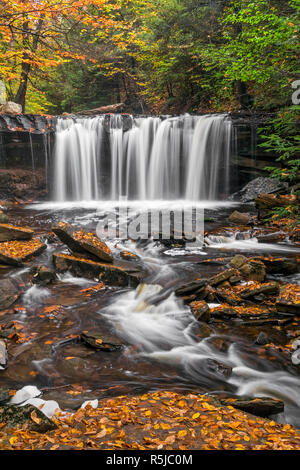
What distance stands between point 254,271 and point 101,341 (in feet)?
11.6

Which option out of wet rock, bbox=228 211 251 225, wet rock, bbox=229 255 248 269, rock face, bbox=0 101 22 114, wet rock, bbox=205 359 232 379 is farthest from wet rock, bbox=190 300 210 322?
rock face, bbox=0 101 22 114

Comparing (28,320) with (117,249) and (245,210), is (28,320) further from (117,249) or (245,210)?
(245,210)

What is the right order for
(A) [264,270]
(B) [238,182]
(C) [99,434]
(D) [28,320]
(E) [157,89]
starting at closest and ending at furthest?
(C) [99,434] → (D) [28,320] → (A) [264,270] → (B) [238,182] → (E) [157,89]

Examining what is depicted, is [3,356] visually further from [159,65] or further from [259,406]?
[159,65]

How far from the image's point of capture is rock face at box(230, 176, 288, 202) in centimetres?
1268

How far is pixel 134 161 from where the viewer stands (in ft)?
51.3

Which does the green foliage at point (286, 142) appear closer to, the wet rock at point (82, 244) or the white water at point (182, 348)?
the white water at point (182, 348)

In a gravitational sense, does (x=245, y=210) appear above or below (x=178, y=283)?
above

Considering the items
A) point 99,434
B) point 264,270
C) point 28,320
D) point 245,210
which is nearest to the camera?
point 99,434

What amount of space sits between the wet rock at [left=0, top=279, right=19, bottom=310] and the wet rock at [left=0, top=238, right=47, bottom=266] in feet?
3.16

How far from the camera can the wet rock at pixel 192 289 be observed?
613 centimetres

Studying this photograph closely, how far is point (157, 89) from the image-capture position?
20.6 meters
